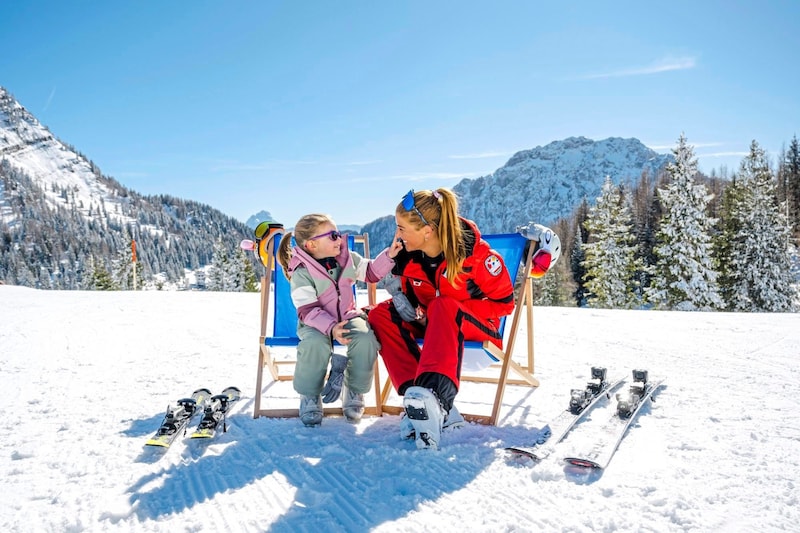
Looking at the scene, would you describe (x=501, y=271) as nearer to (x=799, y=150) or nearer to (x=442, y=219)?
(x=442, y=219)

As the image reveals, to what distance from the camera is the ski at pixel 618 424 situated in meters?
2.17

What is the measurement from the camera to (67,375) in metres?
3.98

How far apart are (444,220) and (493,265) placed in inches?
15.1

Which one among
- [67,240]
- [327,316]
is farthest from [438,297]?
[67,240]

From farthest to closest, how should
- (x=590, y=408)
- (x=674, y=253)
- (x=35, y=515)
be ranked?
1. (x=674, y=253)
2. (x=590, y=408)
3. (x=35, y=515)

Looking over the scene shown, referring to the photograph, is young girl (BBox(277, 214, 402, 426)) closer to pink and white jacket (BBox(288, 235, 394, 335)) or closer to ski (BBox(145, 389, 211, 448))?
pink and white jacket (BBox(288, 235, 394, 335))

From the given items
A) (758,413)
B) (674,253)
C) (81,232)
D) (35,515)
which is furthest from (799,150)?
(81,232)

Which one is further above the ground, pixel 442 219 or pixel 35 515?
pixel 442 219

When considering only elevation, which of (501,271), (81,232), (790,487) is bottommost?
(790,487)

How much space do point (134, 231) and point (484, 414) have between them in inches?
7347

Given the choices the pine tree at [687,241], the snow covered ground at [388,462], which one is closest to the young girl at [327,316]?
the snow covered ground at [388,462]

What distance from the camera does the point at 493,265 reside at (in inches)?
110

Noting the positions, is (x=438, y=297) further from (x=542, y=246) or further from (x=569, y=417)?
(x=569, y=417)

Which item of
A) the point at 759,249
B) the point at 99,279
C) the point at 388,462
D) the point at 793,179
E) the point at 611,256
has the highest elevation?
the point at 793,179
